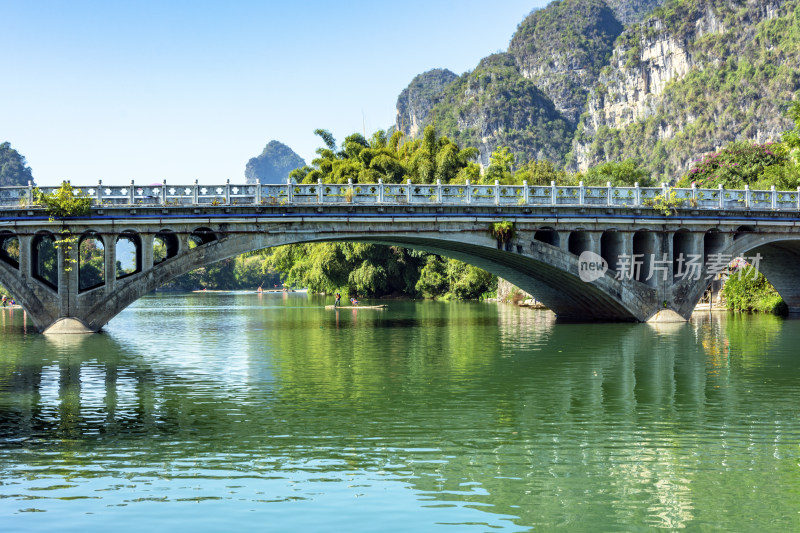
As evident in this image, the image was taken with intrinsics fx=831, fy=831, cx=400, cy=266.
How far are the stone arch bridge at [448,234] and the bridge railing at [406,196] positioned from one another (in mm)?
95

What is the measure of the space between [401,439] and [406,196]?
28343 mm

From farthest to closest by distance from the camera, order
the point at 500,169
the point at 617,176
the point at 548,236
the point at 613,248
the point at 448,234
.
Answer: the point at 617,176, the point at 500,169, the point at 548,236, the point at 613,248, the point at 448,234

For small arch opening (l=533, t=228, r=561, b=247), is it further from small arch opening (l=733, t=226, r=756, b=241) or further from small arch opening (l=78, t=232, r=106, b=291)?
small arch opening (l=78, t=232, r=106, b=291)

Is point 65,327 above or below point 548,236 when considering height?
below

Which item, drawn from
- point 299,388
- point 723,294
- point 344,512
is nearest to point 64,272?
point 299,388

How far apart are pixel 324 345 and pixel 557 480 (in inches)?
986

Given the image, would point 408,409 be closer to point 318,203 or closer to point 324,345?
point 324,345

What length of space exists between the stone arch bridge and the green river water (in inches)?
245

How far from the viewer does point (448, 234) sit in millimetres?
45344

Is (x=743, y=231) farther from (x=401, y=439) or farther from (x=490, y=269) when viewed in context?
(x=401, y=439)

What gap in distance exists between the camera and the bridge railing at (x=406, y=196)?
4159 cm

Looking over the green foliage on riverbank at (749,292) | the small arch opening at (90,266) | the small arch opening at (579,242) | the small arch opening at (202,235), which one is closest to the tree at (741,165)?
the green foliage on riverbank at (749,292)

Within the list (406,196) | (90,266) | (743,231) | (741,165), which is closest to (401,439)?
(406,196)

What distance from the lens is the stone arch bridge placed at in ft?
135
